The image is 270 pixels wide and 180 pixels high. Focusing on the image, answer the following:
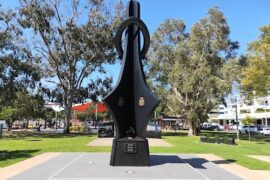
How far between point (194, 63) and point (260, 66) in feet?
35.7

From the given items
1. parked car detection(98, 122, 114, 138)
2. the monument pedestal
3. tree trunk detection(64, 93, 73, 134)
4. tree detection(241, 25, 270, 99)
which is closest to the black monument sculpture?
the monument pedestal

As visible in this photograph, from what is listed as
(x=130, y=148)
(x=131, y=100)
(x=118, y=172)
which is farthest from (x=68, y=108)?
(x=118, y=172)

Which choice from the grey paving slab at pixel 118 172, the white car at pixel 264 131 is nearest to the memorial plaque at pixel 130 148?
the grey paving slab at pixel 118 172

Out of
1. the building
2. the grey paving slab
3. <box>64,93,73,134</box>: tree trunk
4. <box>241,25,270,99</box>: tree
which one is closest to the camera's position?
the grey paving slab

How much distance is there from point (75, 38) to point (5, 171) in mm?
29675

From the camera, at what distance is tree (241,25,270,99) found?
3111cm

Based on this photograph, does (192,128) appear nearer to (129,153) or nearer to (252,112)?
(129,153)

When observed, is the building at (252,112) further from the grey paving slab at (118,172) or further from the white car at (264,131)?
the grey paving slab at (118,172)

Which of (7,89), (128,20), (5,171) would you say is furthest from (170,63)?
(5,171)

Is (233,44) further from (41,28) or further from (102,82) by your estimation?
(41,28)

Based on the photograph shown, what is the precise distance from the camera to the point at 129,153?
14.4 meters

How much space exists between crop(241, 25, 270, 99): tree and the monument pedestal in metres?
19.6

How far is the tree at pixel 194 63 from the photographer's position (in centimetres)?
4028

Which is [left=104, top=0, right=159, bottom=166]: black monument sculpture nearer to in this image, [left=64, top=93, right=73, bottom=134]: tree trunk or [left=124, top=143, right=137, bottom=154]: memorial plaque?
[left=124, top=143, right=137, bottom=154]: memorial plaque
